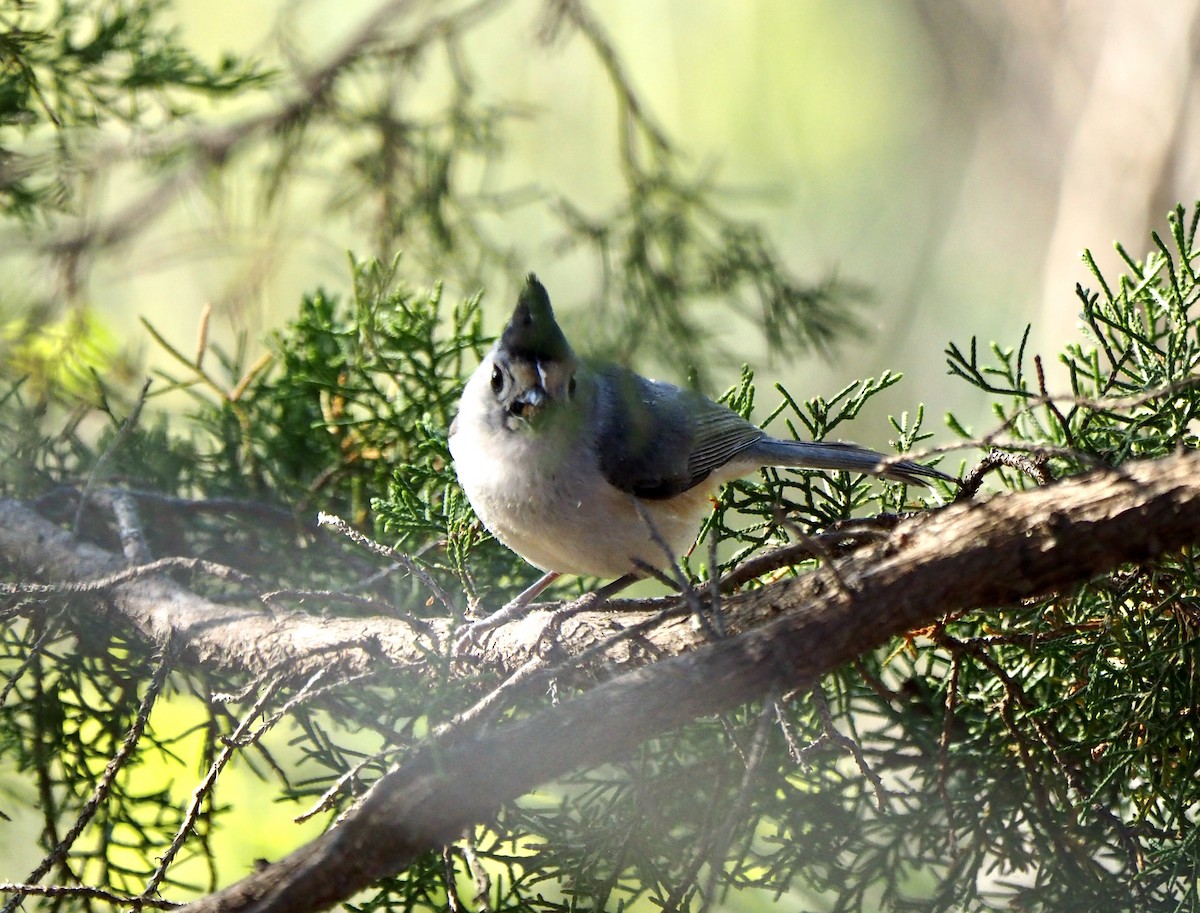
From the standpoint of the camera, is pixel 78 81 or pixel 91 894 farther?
pixel 78 81

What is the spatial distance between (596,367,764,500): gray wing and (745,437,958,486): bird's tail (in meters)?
0.05

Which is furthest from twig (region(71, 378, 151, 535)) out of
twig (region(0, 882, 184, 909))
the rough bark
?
the rough bark

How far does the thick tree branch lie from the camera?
3.89ft

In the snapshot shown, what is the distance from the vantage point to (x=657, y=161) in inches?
101

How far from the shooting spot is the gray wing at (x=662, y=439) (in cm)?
240

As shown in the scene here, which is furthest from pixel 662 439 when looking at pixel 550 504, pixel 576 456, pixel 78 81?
pixel 78 81

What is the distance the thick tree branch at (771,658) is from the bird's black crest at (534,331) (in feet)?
3.35

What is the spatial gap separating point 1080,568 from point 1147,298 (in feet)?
3.21

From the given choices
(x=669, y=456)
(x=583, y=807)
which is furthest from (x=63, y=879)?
(x=669, y=456)

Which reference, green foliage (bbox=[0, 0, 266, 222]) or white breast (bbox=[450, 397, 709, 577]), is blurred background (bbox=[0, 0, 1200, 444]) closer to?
green foliage (bbox=[0, 0, 266, 222])

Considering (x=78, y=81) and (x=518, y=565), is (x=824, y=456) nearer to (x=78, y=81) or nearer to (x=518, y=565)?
(x=518, y=565)

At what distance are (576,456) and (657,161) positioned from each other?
78 centimetres

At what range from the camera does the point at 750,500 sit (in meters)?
2.16

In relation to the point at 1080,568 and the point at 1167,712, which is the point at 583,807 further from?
the point at 1080,568
